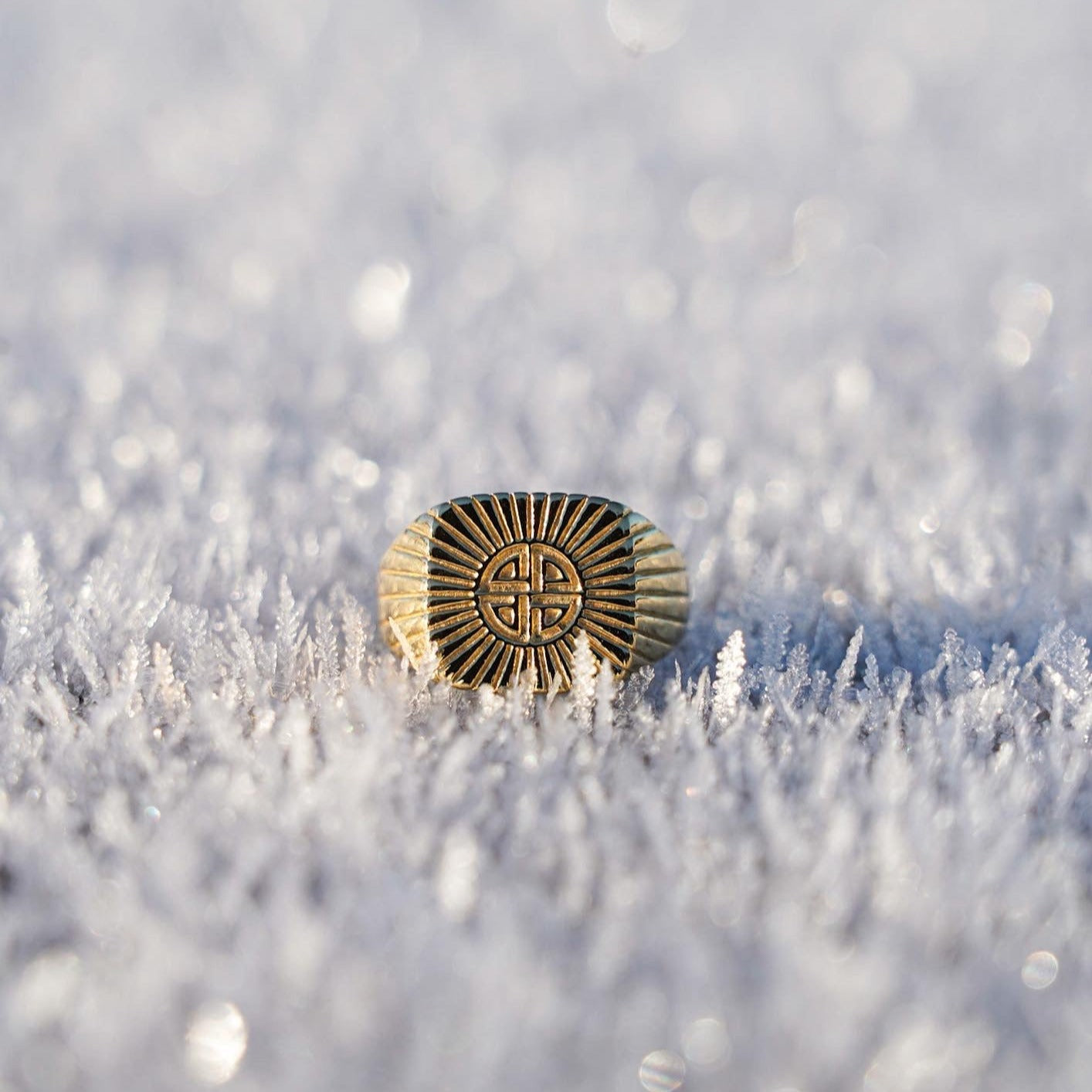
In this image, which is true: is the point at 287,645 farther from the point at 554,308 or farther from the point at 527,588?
the point at 554,308

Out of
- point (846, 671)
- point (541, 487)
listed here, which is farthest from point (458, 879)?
point (541, 487)

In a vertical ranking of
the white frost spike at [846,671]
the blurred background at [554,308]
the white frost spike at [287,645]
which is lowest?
the white frost spike at [287,645]

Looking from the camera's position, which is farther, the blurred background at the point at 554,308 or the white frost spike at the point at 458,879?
the blurred background at the point at 554,308

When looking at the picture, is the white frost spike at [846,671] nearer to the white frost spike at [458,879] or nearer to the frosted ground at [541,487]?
the frosted ground at [541,487]

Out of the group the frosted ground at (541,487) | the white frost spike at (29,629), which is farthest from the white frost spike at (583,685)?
the white frost spike at (29,629)

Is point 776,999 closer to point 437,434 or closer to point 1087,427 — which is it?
point 437,434

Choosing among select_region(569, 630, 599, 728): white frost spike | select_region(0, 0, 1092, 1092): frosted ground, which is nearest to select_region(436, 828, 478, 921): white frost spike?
select_region(0, 0, 1092, 1092): frosted ground

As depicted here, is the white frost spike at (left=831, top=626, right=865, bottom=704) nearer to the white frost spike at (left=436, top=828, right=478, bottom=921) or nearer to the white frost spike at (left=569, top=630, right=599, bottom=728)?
the white frost spike at (left=569, top=630, right=599, bottom=728)
